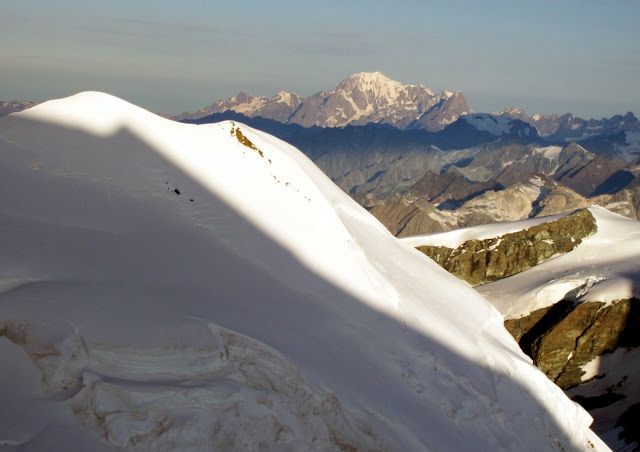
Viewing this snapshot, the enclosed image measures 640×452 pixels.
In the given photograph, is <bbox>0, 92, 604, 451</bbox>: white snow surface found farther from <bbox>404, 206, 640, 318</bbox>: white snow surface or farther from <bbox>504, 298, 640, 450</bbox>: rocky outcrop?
<bbox>404, 206, 640, 318</bbox>: white snow surface

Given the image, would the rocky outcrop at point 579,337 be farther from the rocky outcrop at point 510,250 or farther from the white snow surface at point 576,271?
the rocky outcrop at point 510,250

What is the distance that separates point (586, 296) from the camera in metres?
68.2

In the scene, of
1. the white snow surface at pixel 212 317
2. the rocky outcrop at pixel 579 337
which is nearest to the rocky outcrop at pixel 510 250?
the rocky outcrop at pixel 579 337

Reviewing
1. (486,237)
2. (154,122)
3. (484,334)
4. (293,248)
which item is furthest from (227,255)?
(486,237)

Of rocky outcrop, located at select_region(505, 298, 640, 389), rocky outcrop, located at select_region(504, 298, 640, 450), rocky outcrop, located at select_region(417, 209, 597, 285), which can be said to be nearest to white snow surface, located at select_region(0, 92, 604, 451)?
rocky outcrop, located at select_region(504, 298, 640, 450)

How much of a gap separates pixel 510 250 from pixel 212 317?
68.2 m

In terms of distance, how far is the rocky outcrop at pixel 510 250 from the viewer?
Answer: 82688mm

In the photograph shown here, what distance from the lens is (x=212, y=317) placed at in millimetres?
19453

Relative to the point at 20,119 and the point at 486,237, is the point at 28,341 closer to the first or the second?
the point at 20,119

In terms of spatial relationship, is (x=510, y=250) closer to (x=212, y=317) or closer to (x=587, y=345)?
(x=587, y=345)

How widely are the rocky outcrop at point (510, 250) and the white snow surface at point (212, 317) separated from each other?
4698 centimetres

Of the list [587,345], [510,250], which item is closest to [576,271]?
[510,250]

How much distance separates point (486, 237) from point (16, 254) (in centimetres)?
7163

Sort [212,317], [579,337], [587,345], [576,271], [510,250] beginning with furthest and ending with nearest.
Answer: [510,250] < [576,271] < [579,337] < [587,345] < [212,317]
